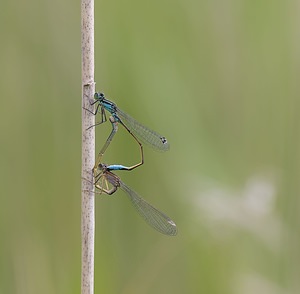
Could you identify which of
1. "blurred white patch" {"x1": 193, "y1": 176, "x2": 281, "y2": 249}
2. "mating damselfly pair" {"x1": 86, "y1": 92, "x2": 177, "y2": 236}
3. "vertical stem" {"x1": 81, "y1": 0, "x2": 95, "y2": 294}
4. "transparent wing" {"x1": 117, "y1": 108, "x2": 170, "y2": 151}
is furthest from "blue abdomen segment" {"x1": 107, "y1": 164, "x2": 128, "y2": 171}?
"vertical stem" {"x1": 81, "y1": 0, "x2": 95, "y2": 294}

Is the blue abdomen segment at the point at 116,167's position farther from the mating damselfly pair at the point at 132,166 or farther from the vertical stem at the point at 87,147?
the vertical stem at the point at 87,147

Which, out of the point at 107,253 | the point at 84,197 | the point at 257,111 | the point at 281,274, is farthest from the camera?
the point at 257,111

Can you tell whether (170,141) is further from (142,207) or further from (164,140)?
(142,207)

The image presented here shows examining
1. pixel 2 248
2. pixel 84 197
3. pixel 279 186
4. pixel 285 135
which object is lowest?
pixel 2 248

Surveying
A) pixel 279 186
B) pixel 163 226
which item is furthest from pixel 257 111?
→ pixel 163 226

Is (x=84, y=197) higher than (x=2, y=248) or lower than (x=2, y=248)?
higher

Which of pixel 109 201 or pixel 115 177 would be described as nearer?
pixel 115 177

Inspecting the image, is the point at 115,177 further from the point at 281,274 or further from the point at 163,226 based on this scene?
the point at 281,274
